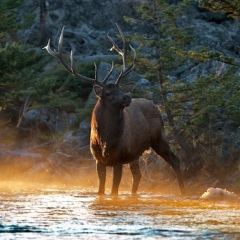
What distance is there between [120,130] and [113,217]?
12.6 feet

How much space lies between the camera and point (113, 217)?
9625mm

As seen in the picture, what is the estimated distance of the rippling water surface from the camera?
8.06 meters

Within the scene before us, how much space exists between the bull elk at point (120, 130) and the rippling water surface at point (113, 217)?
678mm

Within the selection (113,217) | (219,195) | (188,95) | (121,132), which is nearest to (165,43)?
(188,95)

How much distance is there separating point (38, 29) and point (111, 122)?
64.5 ft

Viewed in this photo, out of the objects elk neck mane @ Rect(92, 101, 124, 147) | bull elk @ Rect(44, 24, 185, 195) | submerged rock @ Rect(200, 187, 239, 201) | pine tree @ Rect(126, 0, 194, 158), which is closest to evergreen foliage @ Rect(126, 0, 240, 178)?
pine tree @ Rect(126, 0, 194, 158)

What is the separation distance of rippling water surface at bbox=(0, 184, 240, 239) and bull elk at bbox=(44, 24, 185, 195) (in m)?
0.68

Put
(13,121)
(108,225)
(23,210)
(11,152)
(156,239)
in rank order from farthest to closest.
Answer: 1. (13,121)
2. (11,152)
3. (23,210)
4. (108,225)
5. (156,239)

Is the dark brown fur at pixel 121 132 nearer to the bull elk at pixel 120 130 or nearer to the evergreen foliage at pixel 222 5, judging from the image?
the bull elk at pixel 120 130

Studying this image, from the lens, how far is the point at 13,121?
23.7 meters

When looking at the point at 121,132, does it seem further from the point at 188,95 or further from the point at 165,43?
the point at 165,43

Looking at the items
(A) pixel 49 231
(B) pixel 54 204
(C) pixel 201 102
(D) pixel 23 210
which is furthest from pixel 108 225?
(C) pixel 201 102

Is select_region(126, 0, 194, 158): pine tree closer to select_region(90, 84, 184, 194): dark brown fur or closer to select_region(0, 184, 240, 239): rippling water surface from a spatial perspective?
select_region(90, 84, 184, 194): dark brown fur

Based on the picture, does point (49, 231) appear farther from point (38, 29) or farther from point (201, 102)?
point (38, 29)
